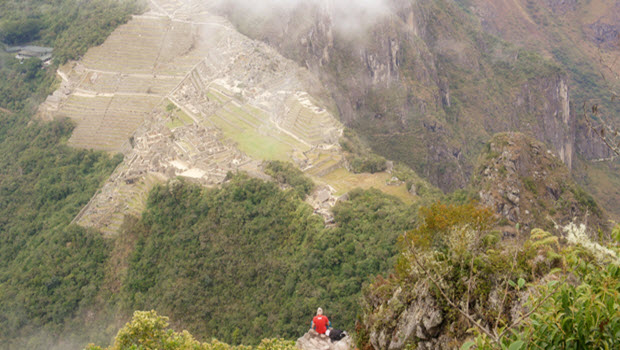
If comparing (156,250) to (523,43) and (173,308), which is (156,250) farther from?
(523,43)

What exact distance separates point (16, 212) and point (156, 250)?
60.1 feet

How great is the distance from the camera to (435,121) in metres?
85.0

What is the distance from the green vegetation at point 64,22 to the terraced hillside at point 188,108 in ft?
5.72

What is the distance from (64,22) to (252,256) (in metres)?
49.3

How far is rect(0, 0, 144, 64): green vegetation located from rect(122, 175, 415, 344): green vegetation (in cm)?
2996

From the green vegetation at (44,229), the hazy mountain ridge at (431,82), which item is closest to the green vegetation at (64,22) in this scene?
the green vegetation at (44,229)

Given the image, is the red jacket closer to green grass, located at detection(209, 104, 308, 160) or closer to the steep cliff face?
green grass, located at detection(209, 104, 308, 160)

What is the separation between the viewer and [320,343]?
17.2 m

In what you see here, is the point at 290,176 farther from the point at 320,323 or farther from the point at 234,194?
the point at 320,323

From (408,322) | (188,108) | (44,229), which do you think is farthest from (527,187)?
(44,229)

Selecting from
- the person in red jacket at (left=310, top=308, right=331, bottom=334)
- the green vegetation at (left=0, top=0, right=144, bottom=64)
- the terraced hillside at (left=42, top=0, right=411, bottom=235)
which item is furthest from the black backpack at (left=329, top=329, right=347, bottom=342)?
the green vegetation at (left=0, top=0, right=144, bottom=64)

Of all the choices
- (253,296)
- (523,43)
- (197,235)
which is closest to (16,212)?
(197,235)

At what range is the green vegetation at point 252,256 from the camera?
3144 cm

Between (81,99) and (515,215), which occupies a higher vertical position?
(515,215)
